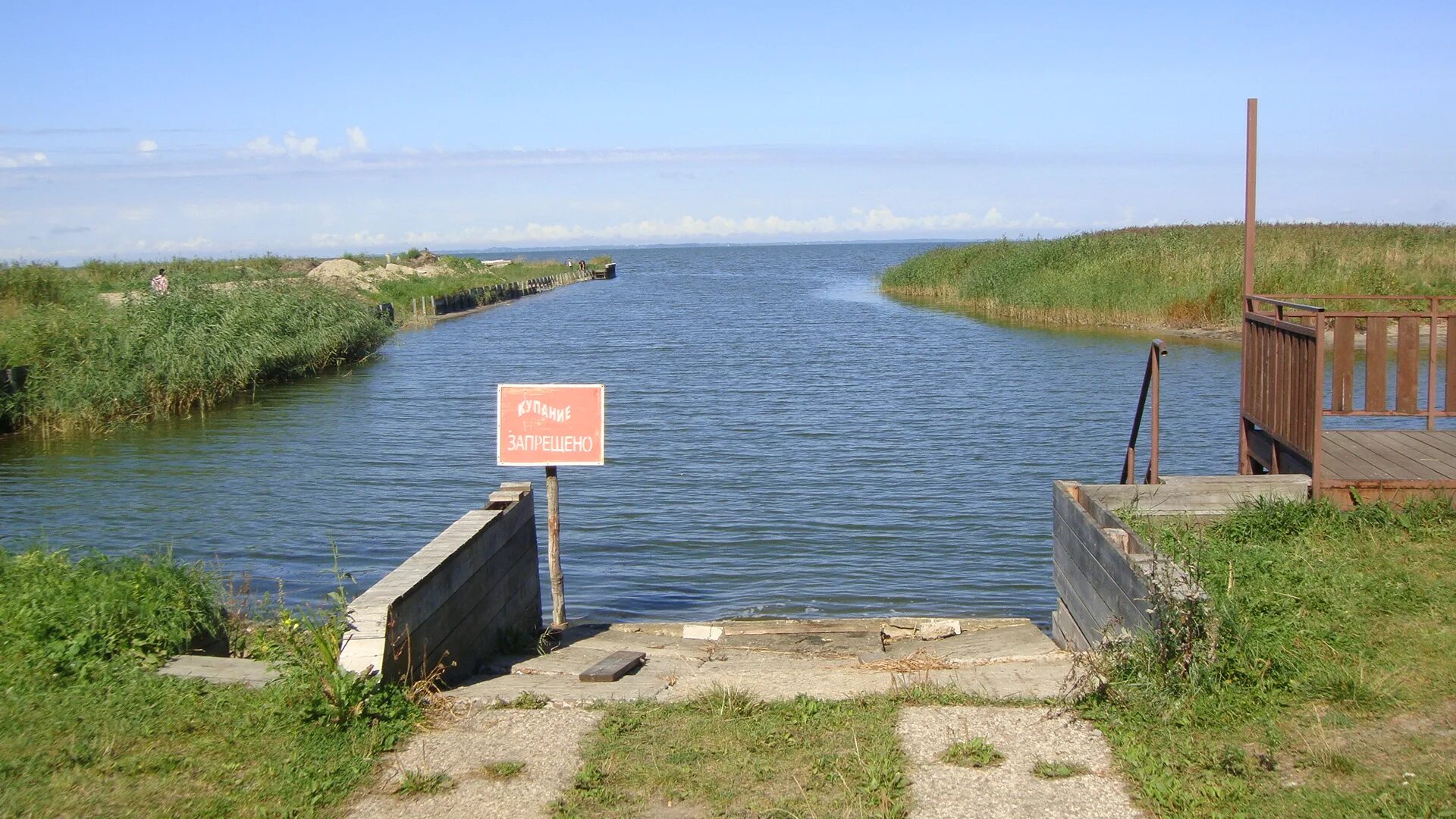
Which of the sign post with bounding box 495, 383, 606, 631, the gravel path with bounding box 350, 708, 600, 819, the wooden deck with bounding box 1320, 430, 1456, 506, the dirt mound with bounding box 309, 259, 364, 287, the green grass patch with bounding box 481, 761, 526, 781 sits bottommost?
the gravel path with bounding box 350, 708, 600, 819

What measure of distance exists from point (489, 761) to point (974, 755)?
2.16 m

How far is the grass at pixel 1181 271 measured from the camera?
36.9 metres

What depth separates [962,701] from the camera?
21.0 feet

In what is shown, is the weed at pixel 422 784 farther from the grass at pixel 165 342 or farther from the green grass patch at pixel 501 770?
the grass at pixel 165 342

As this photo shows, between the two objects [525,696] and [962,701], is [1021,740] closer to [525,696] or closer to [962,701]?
[962,701]

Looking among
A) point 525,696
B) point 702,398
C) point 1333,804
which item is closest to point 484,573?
point 525,696

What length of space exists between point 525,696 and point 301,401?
22968mm

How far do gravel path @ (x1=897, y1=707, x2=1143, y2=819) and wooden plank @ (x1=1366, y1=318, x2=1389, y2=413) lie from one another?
5747 mm

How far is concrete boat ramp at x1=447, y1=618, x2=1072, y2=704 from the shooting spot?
6949 millimetres

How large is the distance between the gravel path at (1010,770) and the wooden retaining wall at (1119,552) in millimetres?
875

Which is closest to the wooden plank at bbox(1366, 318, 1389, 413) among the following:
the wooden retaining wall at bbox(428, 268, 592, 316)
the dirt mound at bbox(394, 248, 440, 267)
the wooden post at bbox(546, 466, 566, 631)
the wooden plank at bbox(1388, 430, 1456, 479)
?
Result: the wooden plank at bbox(1388, 430, 1456, 479)

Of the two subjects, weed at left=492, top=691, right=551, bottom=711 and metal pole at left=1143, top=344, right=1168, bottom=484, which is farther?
metal pole at left=1143, top=344, right=1168, bottom=484

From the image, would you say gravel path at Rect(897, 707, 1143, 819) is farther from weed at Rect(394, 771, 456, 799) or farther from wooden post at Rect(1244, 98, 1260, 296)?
wooden post at Rect(1244, 98, 1260, 296)

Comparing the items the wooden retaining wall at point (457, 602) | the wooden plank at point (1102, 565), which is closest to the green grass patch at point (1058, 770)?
the wooden plank at point (1102, 565)
